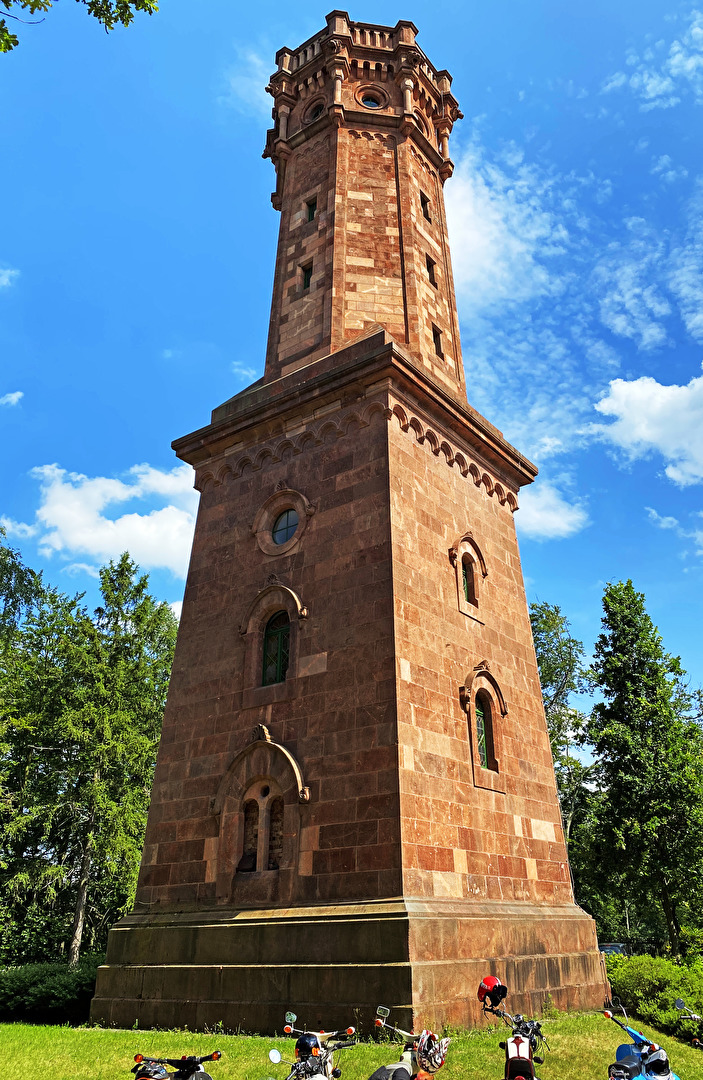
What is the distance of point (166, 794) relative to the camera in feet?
50.4

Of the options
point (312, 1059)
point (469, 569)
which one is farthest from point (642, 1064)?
point (469, 569)

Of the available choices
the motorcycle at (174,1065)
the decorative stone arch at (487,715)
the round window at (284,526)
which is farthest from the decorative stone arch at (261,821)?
the motorcycle at (174,1065)

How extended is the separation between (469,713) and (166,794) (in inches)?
244

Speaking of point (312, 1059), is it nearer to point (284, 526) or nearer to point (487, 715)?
point (487, 715)

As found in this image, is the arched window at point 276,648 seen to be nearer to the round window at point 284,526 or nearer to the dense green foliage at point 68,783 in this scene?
the round window at point 284,526

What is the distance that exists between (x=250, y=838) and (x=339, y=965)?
321cm

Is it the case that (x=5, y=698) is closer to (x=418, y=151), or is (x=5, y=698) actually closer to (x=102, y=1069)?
(x=102, y=1069)

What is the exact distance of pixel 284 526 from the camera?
16531 mm

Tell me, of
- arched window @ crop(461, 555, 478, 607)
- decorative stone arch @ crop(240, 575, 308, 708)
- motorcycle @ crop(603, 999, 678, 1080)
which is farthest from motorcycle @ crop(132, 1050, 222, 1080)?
arched window @ crop(461, 555, 478, 607)

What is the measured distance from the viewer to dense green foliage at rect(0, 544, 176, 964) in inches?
1052

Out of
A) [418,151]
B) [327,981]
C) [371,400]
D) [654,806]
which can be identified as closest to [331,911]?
[327,981]

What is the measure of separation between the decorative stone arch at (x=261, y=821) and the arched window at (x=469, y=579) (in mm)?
5290

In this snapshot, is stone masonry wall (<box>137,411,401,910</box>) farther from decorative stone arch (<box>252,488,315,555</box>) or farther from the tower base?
the tower base

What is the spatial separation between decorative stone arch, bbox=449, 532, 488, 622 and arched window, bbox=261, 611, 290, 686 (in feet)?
11.8
